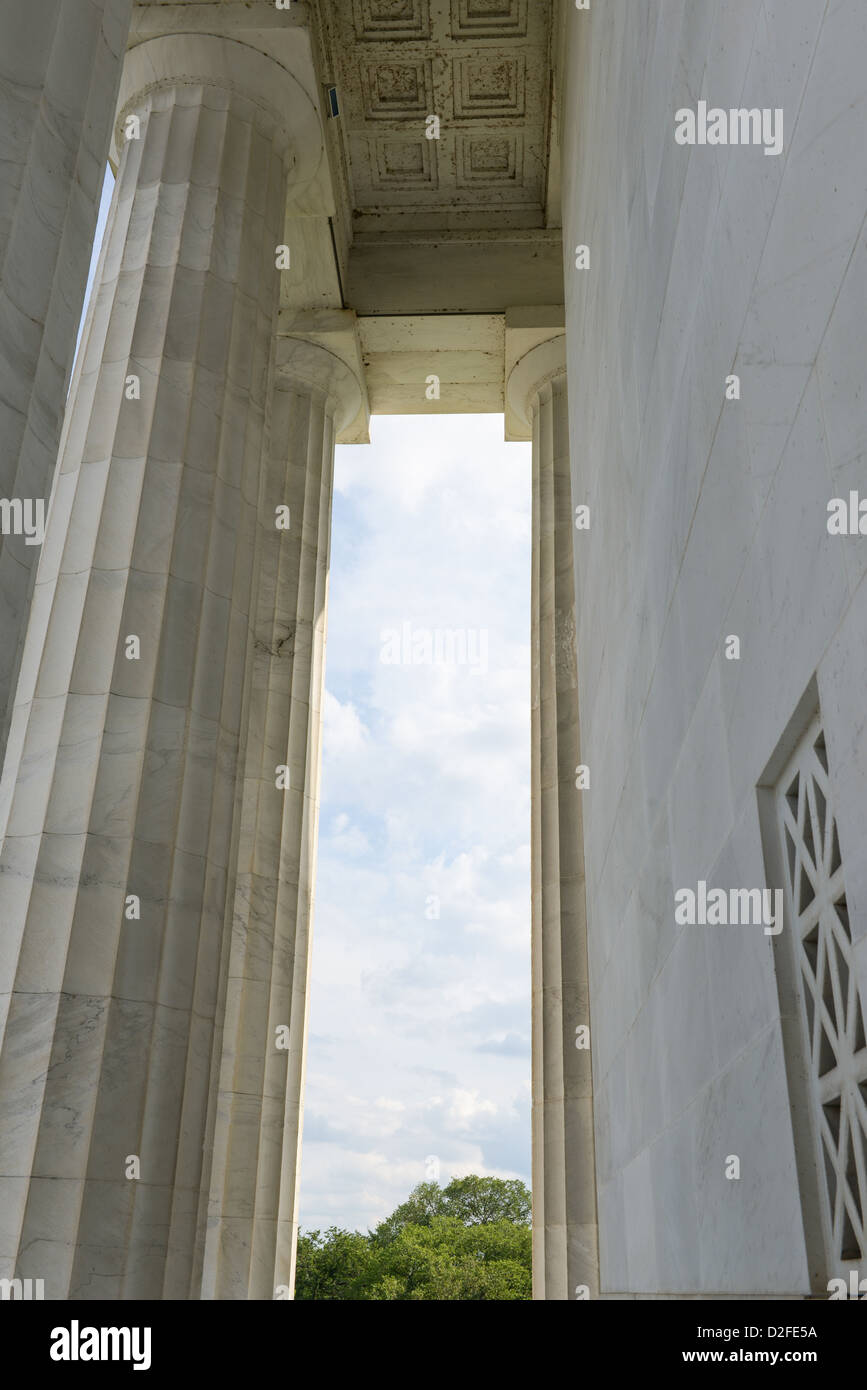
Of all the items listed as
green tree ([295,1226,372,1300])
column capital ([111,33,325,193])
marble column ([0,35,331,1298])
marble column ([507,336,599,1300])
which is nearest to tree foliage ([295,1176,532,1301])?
green tree ([295,1226,372,1300])

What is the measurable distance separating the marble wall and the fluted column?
13639 mm

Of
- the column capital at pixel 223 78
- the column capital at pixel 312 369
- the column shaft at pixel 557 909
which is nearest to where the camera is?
the column capital at pixel 223 78

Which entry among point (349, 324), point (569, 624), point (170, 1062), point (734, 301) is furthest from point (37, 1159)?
point (349, 324)

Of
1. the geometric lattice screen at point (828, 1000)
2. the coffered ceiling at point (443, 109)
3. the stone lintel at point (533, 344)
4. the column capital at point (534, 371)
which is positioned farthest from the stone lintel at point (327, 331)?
the geometric lattice screen at point (828, 1000)

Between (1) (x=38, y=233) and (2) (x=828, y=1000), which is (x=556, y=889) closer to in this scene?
(1) (x=38, y=233)

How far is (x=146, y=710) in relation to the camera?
24.0m

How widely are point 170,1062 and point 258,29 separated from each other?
2716 cm

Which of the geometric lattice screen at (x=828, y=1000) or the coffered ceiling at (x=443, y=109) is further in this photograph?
the coffered ceiling at (x=443, y=109)

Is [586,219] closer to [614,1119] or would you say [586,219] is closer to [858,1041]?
[614,1119]

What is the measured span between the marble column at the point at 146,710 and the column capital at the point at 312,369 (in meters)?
12.8

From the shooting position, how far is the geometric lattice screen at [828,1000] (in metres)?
9.04

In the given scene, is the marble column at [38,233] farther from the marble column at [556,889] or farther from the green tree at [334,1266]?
the green tree at [334,1266]

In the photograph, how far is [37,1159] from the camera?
19750 mm

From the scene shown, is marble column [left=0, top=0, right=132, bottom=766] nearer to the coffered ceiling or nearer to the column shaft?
the column shaft
